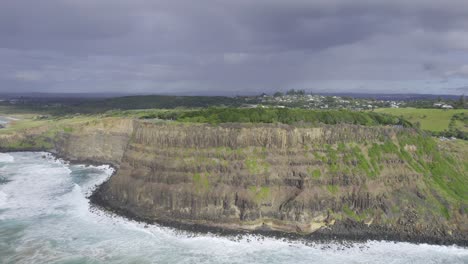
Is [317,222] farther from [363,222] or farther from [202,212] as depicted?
[202,212]

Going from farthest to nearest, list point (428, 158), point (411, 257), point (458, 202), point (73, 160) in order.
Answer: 1. point (73, 160)
2. point (428, 158)
3. point (458, 202)
4. point (411, 257)

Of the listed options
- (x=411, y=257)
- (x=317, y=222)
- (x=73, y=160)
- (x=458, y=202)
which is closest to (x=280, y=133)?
(x=317, y=222)

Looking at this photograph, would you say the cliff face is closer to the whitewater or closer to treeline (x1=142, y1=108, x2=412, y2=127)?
treeline (x1=142, y1=108, x2=412, y2=127)

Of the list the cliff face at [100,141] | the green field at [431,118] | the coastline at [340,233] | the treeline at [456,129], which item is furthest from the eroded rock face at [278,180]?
the green field at [431,118]

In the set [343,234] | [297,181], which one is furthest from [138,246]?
[343,234]

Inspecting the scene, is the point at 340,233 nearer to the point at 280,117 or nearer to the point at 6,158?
the point at 280,117

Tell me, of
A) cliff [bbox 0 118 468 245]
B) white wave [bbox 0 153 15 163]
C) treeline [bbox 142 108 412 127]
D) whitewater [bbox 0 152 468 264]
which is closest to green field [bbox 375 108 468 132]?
cliff [bbox 0 118 468 245]

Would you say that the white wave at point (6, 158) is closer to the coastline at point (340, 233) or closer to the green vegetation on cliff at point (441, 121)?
the coastline at point (340, 233)
